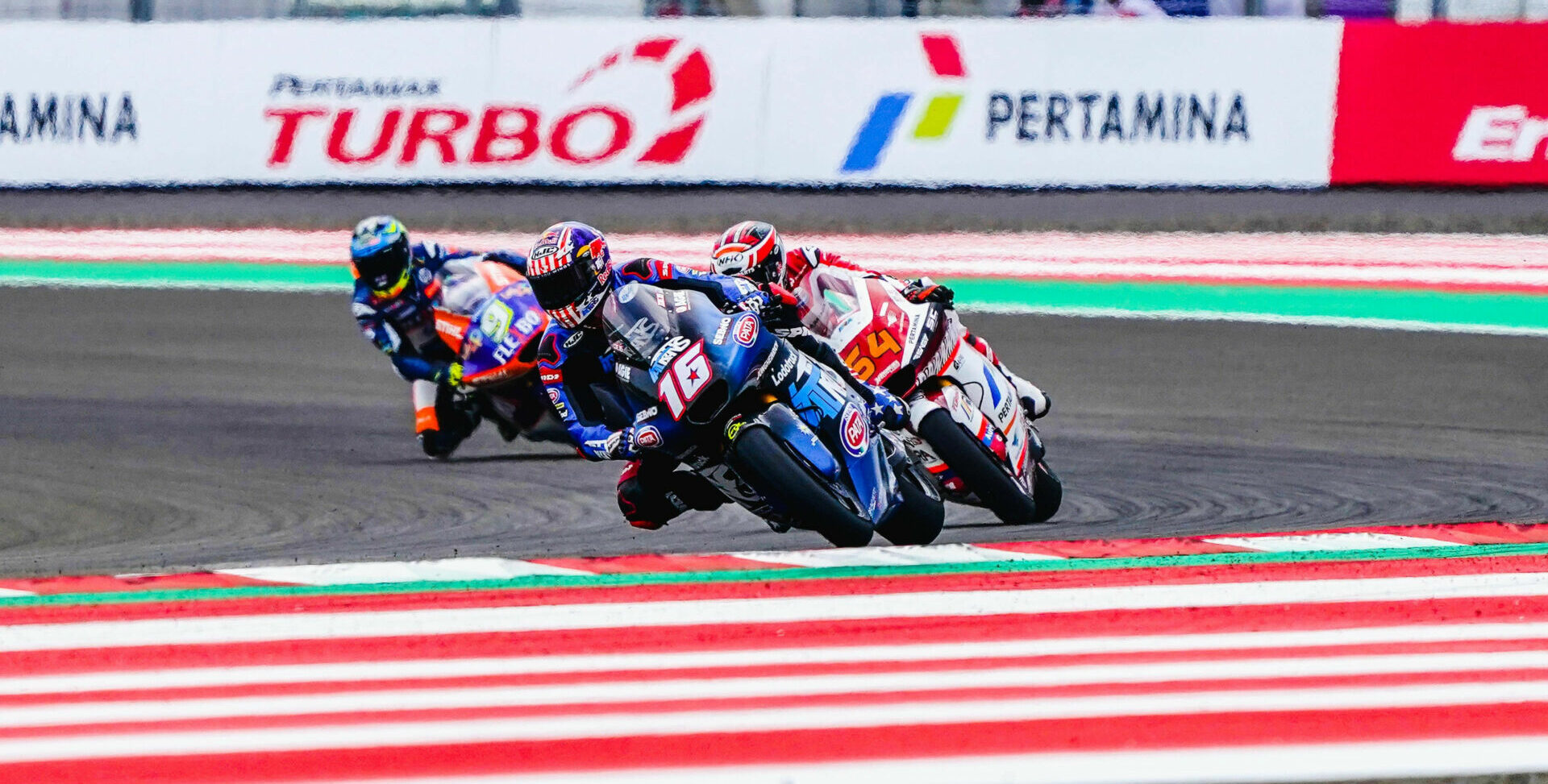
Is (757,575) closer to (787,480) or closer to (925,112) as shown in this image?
(787,480)

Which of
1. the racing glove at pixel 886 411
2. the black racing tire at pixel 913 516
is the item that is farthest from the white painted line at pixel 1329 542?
the racing glove at pixel 886 411

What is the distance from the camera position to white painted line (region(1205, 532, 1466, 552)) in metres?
7.62

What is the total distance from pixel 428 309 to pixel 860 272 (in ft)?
11.3

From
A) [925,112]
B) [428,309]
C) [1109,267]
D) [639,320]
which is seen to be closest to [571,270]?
[639,320]

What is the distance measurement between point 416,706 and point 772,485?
2064 mm

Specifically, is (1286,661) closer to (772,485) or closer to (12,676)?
(772,485)

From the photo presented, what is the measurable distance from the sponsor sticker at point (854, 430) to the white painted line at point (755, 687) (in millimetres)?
1933

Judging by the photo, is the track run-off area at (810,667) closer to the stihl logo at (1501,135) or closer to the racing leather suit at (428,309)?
the racing leather suit at (428,309)

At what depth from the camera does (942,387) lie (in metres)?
8.41

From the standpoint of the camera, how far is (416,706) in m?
5.50

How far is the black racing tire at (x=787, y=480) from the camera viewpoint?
7.29 meters

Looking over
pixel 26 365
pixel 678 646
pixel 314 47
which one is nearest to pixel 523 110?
pixel 314 47

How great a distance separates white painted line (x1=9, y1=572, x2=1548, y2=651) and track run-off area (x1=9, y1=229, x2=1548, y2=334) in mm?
7439

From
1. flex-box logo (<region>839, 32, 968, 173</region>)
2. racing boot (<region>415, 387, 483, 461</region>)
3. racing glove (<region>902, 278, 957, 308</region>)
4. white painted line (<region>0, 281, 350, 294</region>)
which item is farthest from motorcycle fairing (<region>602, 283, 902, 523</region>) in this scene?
flex-box logo (<region>839, 32, 968, 173</region>)
